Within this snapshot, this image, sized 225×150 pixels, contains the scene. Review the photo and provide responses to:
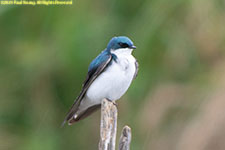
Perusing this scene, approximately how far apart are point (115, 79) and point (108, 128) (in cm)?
72

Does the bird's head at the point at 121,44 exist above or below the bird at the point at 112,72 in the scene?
above

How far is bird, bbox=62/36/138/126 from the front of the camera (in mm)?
3418

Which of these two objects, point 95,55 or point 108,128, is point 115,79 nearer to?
point 108,128

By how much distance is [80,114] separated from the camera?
12.3 feet

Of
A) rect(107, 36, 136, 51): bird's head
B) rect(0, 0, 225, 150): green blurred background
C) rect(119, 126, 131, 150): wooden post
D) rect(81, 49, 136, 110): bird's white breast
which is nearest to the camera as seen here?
rect(119, 126, 131, 150): wooden post

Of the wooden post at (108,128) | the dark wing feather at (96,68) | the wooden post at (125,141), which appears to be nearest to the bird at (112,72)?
the dark wing feather at (96,68)

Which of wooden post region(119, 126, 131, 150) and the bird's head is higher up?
the bird's head

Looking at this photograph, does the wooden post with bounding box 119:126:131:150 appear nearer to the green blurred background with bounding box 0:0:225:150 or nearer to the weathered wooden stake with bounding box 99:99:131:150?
the weathered wooden stake with bounding box 99:99:131:150

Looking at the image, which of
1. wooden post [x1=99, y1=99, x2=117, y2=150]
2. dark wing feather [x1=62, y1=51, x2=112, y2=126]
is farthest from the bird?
wooden post [x1=99, y1=99, x2=117, y2=150]

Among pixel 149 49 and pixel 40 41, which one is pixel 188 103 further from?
pixel 40 41

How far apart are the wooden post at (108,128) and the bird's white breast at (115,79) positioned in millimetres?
→ 421

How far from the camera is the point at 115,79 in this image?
3422mm

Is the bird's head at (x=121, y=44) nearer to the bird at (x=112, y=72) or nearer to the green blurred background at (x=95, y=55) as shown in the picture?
the bird at (x=112, y=72)

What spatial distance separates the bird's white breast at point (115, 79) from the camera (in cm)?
341
